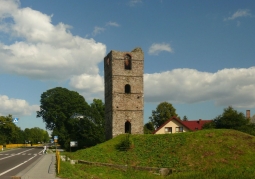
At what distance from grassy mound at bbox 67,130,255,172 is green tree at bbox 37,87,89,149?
32.8 meters

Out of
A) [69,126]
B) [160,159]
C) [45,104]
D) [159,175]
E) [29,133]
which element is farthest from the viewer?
[29,133]


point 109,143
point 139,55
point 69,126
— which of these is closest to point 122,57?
point 139,55

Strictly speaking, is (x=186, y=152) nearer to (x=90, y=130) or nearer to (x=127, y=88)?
(x=127, y=88)

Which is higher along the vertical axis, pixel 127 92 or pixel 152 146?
pixel 127 92

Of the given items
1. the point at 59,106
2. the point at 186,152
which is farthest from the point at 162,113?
the point at 186,152

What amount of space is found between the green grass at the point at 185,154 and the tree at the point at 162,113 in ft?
124

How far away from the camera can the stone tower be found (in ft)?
122

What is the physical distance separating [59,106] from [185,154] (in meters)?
43.0

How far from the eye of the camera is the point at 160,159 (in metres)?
26.2

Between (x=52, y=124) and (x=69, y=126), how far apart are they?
9011 mm

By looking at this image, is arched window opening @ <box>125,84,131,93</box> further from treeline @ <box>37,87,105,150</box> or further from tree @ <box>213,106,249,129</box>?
treeline @ <box>37,87,105,150</box>

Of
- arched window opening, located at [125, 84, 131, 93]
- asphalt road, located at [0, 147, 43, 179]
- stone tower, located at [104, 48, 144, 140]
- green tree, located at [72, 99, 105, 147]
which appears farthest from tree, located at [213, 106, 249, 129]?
asphalt road, located at [0, 147, 43, 179]

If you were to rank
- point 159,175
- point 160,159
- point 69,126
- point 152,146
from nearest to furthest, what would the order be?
point 159,175 < point 160,159 < point 152,146 < point 69,126

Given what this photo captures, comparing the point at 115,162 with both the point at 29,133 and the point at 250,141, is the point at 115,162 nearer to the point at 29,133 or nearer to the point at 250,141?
the point at 250,141
